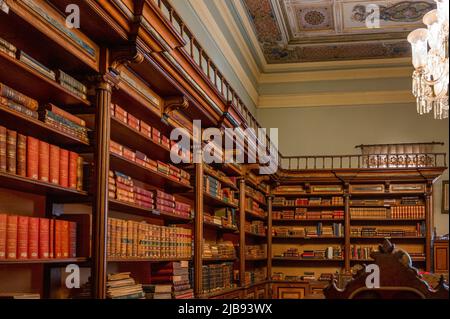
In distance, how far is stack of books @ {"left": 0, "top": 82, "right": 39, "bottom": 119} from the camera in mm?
3218

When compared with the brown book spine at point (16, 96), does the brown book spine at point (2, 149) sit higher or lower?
lower

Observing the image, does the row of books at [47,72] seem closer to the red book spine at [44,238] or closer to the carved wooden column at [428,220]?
the red book spine at [44,238]

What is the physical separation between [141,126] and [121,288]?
52.5 inches

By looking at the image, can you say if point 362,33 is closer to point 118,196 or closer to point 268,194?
point 268,194

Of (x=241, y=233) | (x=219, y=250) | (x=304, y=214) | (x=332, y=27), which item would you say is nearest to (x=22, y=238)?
(x=219, y=250)

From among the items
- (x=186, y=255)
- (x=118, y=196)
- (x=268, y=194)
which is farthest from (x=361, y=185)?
(x=118, y=196)

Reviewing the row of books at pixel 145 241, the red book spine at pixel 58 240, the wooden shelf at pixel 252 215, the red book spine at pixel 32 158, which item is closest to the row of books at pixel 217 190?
the wooden shelf at pixel 252 215

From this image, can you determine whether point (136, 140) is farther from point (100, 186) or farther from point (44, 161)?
point (44, 161)

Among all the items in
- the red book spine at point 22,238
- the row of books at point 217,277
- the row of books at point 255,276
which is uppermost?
the red book spine at point 22,238

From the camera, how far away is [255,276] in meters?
10.3

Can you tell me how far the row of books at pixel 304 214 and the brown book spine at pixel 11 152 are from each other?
9.04 meters

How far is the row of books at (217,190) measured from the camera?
7074 millimetres
